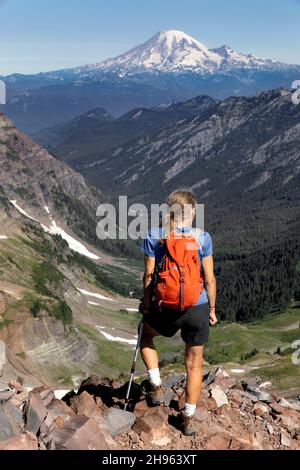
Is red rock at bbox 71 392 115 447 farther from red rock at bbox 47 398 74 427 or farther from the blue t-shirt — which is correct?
the blue t-shirt

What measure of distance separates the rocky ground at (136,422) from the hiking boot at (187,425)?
0.22m

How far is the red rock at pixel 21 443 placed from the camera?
15789 mm

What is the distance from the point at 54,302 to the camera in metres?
150

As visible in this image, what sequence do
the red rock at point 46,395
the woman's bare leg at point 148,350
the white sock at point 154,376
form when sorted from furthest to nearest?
the red rock at point 46,395, the white sock at point 154,376, the woman's bare leg at point 148,350

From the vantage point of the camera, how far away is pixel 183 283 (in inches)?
Answer: 632

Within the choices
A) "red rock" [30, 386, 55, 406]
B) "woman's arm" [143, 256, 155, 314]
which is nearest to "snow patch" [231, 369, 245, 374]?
"red rock" [30, 386, 55, 406]

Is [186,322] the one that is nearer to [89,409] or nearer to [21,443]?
[21,443]

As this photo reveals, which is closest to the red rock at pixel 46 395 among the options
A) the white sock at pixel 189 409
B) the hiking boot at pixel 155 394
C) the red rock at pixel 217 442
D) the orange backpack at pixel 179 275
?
the hiking boot at pixel 155 394

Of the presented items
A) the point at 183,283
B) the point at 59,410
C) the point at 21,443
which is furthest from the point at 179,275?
the point at 59,410

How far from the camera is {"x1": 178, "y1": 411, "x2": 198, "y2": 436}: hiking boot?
18.1m

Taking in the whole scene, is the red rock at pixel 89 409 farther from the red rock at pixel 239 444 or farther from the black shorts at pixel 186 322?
the red rock at pixel 239 444

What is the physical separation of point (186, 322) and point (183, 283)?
57.3 inches

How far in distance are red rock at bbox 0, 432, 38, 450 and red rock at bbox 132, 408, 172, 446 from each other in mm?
3705
